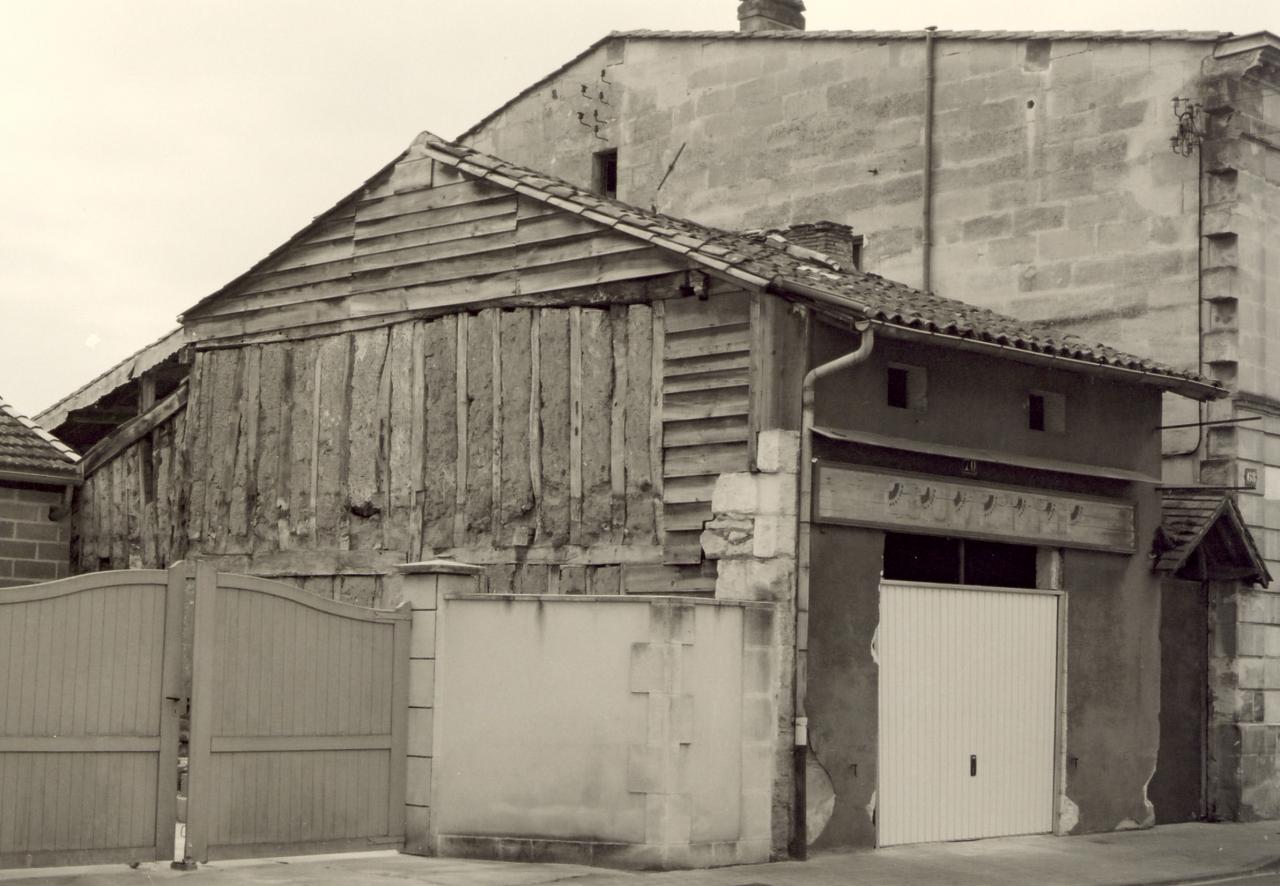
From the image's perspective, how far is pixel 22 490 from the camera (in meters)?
19.6

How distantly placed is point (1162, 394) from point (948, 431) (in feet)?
12.7

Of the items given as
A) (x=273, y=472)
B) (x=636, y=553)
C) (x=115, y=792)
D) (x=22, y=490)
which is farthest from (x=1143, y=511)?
(x=22, y=490)

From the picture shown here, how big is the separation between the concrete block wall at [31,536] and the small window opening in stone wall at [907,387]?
959 cm

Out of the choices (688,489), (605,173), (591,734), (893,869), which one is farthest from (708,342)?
(605,173)

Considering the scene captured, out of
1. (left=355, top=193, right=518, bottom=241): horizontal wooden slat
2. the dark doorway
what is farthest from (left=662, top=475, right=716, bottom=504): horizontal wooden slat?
the dark doorway

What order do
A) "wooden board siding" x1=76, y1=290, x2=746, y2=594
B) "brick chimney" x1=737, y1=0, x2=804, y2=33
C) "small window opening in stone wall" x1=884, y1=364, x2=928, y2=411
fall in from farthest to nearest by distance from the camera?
"brick chimney" x1=737, y1=0, x2=804, y2=33, "small window opening in stone wall" x1=884, y1=364, x2=928, y2=411, "wooden board siding" x1=76, y1=290, x2=746, y2=594

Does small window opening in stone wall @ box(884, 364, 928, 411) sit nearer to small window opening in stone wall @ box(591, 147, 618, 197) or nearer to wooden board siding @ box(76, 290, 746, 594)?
wooden board siding @ box(76, 290, 746, 594)

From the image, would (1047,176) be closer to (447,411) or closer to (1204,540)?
(1204,540)

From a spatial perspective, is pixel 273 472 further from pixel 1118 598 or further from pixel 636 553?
pixel 1118 598

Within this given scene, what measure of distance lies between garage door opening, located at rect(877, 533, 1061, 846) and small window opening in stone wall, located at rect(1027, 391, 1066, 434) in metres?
1.22

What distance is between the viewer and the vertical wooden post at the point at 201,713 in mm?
11906

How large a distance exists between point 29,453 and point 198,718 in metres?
8.73

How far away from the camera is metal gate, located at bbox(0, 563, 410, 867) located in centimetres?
1132

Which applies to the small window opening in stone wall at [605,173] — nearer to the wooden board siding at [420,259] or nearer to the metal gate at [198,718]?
the wooden board siding at [420,259]
